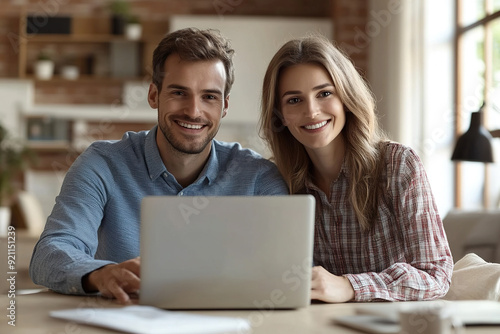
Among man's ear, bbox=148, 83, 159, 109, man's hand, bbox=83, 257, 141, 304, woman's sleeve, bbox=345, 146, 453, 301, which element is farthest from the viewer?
man's ear, bbox=148, 83, 159, 109

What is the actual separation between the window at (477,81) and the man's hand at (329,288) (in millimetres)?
3065

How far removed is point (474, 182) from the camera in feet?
15.4

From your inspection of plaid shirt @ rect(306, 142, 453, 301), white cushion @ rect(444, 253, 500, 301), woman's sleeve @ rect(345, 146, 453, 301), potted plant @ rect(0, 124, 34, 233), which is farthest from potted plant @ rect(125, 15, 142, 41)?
white cushion @ rect(444, 253, 500, 301)

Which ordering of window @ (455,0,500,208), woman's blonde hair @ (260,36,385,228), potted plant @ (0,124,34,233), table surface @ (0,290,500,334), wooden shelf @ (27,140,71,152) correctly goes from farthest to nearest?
wooden shelf @ (27,140,71,152) < potted plant @ (0,124,34,233) < window @ (455,0,500,208) < woman's blonde hair @ (260,36,385,228) < table surface @ (0,290,500,334)

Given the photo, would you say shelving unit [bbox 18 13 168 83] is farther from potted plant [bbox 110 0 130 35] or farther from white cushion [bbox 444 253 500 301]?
white cushion [bbox 444 253 500 301]

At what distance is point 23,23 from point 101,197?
192 inches

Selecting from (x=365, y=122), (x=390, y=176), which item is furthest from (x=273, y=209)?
(x=365, y=122)

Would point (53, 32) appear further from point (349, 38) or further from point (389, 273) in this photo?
point (389, 273)

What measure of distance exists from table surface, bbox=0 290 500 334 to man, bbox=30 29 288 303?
323mm

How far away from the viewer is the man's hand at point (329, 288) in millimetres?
1461

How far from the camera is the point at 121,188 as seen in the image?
192 cm

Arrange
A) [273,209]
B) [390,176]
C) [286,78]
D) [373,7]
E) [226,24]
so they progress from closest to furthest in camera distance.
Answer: [273,209], [390,176], [286,78], [373,7], [226,24]

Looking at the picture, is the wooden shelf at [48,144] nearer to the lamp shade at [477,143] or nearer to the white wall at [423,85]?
the white wall at [423,85]

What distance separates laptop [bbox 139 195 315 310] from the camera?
1.28 meters
